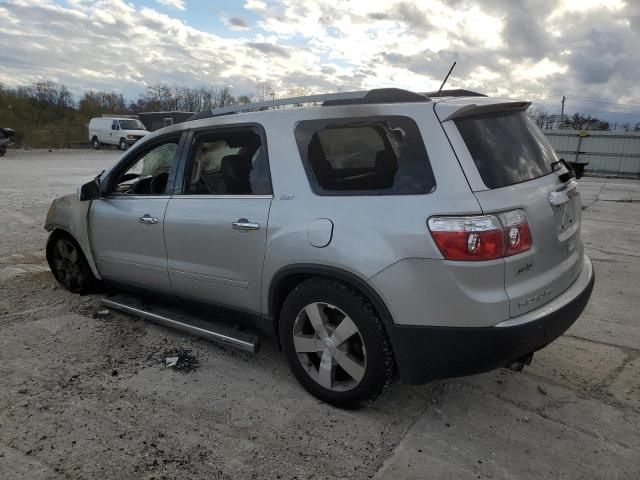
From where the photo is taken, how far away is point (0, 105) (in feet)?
133

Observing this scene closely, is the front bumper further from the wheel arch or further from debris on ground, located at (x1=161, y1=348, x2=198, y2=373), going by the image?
debris on ground, located at (x1=161, y1=348, x2=198, y2=373)

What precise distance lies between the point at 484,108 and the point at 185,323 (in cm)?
258

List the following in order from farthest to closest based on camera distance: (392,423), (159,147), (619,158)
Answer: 1. (619,158)
2. (159,147)
3. (392,423)

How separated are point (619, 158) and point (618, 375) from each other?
22593mm

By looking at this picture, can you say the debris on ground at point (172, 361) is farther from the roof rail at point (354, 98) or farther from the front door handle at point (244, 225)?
the roof rail at point (354, 98)

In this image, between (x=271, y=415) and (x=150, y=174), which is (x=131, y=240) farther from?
(x=271, y=415)

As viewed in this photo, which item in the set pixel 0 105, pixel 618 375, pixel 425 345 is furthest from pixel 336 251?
pixel 0 105

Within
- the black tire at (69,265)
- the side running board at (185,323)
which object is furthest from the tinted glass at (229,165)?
the black tire at (69,265)

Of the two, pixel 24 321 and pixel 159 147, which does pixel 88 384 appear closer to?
pixel 24 321

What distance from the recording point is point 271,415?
299 cm

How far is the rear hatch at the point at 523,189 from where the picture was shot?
2.54 meters

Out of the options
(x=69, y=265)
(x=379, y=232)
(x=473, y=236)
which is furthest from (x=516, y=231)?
(x=69, y=265)

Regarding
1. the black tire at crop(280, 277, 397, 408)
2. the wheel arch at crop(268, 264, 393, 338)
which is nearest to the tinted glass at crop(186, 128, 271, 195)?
the wheel arch at crop(268, 264, 393, 338)

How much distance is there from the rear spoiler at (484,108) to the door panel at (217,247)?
1243mm
